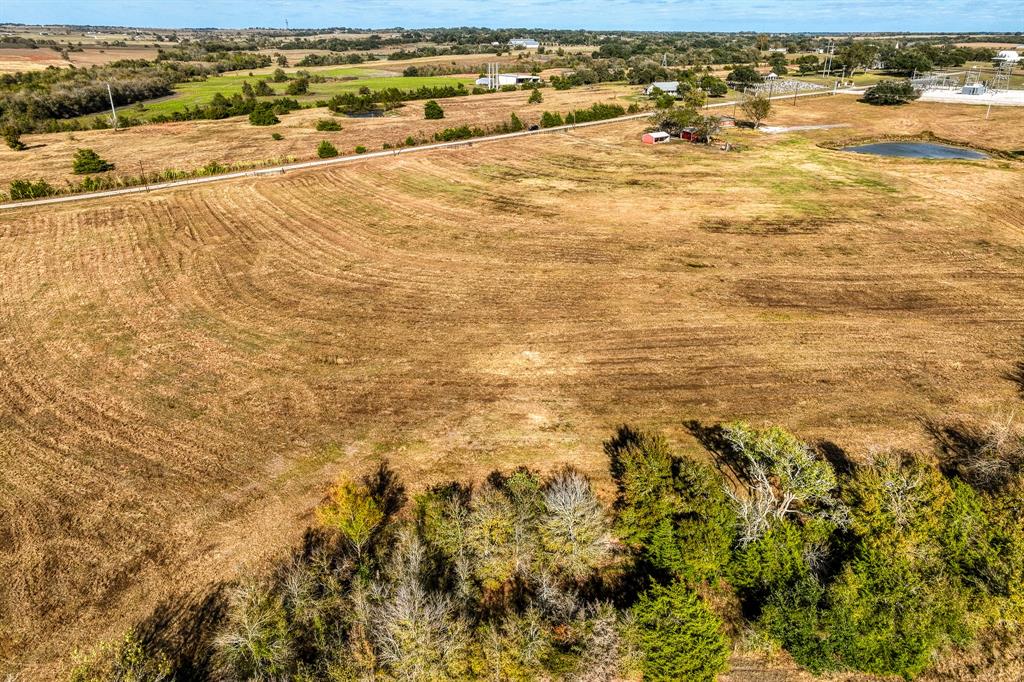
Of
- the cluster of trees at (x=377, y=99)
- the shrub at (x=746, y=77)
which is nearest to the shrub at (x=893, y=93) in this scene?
the shrub at (x=746, y=77)

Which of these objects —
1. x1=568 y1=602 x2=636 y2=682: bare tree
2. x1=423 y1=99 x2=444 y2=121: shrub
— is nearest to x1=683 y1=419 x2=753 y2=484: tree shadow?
x1=568 y1=602 x2=636 y2=682: bare tree

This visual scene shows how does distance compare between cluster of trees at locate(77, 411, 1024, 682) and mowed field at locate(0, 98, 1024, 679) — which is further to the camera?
mowed field at locate(0, 98, 1024, 679)

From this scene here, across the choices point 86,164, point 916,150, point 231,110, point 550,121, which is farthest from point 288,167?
point 916,150

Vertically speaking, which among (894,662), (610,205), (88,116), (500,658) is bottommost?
(894,662)

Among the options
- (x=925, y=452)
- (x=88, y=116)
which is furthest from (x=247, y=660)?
(x=88, y=116)

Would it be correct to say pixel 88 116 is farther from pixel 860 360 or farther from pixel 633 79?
pixel 860 360

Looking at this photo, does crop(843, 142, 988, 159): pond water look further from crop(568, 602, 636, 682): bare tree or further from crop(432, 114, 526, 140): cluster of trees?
crop(568, 602, 636, 682): bare tree
